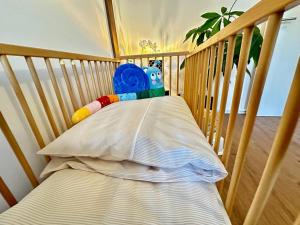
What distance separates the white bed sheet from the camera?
1.06 ft

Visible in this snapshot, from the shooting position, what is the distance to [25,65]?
Result: 0.60 metres

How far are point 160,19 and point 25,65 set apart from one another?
6.35 feet

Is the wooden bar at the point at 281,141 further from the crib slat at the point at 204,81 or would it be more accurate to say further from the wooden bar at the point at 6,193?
the wooden bar at the point at 6,193

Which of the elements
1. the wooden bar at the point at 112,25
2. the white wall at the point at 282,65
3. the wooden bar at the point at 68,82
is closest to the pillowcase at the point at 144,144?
the wooden bar at the point at 68,82

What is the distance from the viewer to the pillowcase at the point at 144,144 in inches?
16.6

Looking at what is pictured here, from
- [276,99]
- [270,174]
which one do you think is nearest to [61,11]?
[270,174]

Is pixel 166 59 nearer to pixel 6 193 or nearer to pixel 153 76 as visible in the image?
pixel 153 76

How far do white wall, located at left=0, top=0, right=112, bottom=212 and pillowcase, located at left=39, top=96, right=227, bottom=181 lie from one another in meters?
0.14

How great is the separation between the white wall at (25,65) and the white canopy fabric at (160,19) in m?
1.12

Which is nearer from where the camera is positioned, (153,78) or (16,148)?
(16,148)

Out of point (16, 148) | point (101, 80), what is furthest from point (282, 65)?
point (16, 148)

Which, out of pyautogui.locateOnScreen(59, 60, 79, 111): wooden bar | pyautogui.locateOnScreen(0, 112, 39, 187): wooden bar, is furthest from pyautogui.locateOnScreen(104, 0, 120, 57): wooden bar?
pyautogui.locateOnScreen(0, 112, 39, 187): wooden bar

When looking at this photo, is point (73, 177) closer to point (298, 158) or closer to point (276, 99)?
point (298, 158)

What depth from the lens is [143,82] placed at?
4.46 ft
